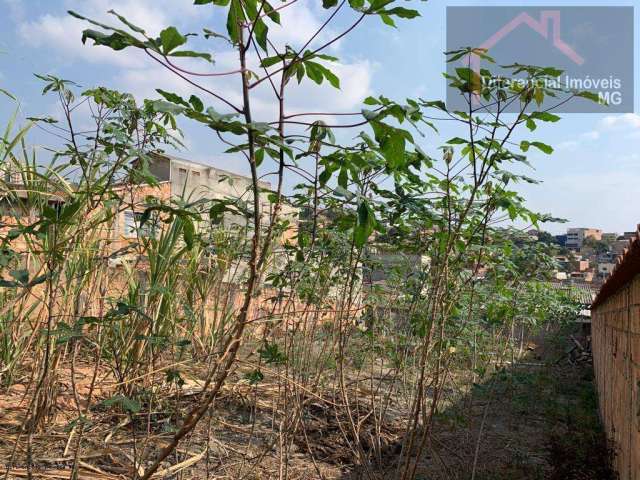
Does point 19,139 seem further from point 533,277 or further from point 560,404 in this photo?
point 560,404

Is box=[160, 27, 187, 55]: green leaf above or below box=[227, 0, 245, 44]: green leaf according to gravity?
below

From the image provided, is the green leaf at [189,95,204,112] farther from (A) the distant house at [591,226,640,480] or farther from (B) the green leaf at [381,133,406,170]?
(A) the distant house at [591,226,640,480]

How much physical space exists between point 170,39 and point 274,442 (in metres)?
1.76

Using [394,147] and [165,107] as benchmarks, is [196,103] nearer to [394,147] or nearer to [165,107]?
[165,107]

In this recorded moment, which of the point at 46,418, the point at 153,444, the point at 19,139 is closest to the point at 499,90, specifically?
the point at 19,139

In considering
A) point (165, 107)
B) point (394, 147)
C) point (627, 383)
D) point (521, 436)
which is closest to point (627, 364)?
point (627, 383)

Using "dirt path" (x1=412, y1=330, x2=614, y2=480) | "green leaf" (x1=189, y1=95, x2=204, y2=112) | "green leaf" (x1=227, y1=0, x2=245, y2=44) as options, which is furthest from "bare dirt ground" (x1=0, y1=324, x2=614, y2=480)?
"green leaf" (x1=227, y1=0, x2=245, y2=44)

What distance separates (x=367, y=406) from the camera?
15.4 feet

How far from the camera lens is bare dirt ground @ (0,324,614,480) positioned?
2.98 metres

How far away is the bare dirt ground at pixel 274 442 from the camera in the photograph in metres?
2.98

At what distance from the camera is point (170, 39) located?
1.04 meters

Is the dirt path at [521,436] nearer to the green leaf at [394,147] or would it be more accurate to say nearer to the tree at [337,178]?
the tree at [337,178]

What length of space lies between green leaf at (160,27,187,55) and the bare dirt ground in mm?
1494

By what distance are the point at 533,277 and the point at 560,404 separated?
2953mm
